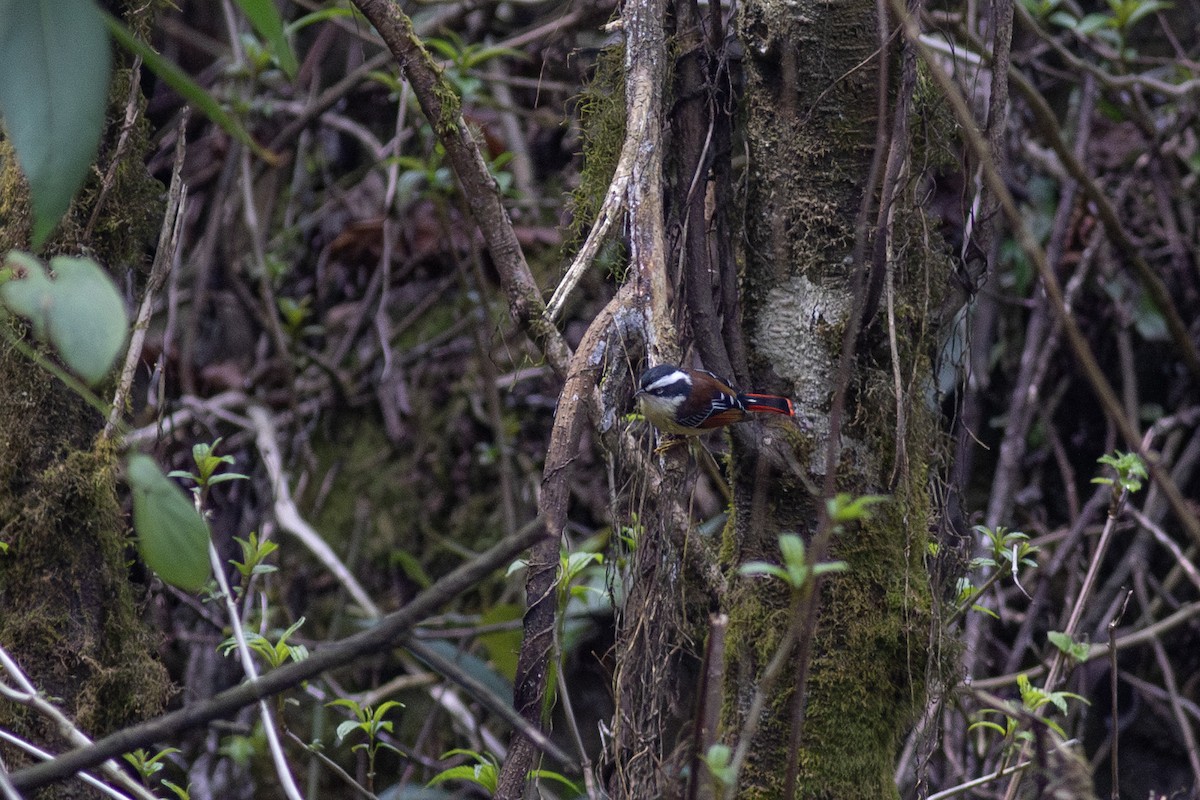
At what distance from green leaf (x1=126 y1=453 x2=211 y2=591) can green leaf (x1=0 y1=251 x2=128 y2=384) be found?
11cm

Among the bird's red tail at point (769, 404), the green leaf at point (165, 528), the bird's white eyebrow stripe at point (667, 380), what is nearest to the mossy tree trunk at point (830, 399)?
the bird's red tail at point (769, 404)

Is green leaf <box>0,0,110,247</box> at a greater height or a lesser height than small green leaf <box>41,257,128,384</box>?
greater

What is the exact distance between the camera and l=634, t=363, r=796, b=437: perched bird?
1.97 m

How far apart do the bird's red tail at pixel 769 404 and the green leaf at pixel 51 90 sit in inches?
59.3

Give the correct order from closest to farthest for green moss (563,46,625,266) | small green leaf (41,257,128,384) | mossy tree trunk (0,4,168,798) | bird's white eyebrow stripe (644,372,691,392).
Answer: small green leaf (41,257,128,384) < bird's white eyebrow stripe (644,372,691,392) < mossy tree trunk (0,4,168,798) < green moss (563,46,625,266)

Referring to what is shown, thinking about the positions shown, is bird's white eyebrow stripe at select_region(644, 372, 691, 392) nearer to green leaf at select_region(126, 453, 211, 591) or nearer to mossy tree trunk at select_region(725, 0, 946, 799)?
mossy tree trunk at select_region(725, 0, 946, 799)

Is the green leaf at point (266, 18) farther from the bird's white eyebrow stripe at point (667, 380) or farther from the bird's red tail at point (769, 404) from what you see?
the bird's red tail at point (769, 404)

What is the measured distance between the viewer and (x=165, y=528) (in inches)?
35.1

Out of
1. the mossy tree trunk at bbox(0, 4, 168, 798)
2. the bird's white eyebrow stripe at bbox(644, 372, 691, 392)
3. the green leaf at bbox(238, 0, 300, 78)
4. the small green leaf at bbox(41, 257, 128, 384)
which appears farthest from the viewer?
the mossy tree trunk at bbox(0, 4, 168, 798)

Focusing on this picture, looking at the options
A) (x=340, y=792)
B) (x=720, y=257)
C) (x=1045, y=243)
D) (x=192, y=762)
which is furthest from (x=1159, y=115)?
(x=192, y=762)

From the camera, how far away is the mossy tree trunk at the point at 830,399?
2.02 m

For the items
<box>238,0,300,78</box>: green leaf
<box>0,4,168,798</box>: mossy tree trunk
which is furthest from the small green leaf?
<box>0,4,168,798</box>: mossy tree trunk

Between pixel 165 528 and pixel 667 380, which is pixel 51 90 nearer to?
pixel 165 528

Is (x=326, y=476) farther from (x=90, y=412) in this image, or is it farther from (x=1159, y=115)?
(x=1159, y=115)
